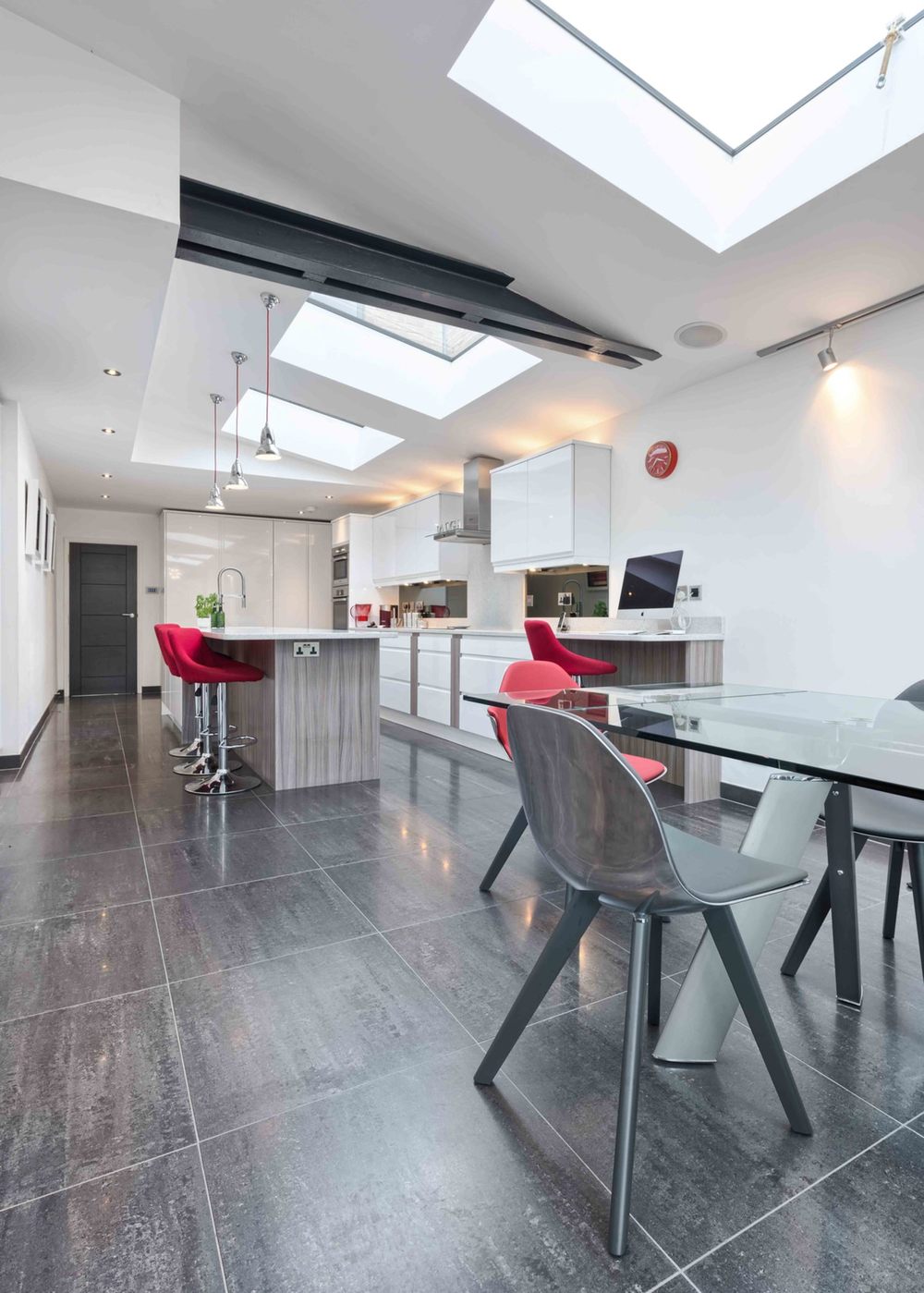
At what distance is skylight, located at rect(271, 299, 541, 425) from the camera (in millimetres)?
4945

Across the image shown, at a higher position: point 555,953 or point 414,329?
point 414,329

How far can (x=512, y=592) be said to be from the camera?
6.36 metres

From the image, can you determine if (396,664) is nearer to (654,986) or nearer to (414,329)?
(414,329)

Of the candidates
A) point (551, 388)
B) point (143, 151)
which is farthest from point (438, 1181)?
point (551, 388)

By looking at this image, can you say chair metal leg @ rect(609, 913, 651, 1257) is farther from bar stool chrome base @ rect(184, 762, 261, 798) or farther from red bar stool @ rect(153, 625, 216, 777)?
red bar stool @ rect(153, 625, 216, 777)

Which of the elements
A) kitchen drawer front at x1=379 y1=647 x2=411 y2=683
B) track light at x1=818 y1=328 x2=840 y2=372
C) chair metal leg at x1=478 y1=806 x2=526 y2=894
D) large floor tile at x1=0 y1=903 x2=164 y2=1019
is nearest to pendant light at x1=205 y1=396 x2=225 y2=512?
kitchen drawer front at x1=379 y1=647 x2=411 y2=683

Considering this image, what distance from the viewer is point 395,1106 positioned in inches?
54.2

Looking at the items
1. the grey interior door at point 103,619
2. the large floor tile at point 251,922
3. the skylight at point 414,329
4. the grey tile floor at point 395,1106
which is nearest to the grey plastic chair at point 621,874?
the grey tile floor at point 395,1106

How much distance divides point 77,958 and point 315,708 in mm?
2172

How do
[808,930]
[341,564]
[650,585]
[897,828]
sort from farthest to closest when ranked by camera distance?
[341,564], [650,585], [808,930], [897,828]

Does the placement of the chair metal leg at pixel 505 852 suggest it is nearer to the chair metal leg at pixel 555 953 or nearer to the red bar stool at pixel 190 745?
the chair metal leg at pixel 555 953

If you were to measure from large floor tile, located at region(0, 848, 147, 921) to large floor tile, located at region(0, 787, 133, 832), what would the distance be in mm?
704

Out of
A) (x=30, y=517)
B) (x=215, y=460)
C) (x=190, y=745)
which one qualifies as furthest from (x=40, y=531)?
(x=190, y=745)

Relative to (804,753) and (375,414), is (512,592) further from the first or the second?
(804,753)
